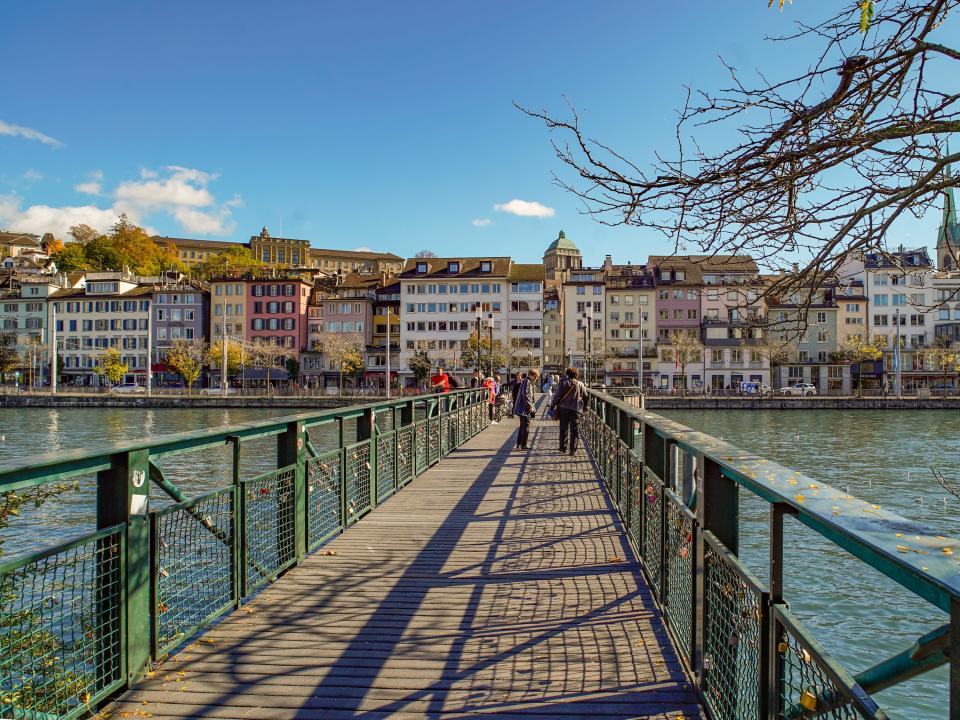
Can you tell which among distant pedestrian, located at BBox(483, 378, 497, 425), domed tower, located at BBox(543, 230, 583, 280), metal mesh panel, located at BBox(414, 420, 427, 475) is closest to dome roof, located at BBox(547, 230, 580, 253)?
domed tower, located at BBox(543, 230, 583, 280)

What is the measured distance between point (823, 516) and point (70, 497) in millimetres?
20230

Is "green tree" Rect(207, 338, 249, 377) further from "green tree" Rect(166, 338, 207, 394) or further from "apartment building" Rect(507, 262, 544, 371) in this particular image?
"apartment building" Rect(507, 262, 544, 371)

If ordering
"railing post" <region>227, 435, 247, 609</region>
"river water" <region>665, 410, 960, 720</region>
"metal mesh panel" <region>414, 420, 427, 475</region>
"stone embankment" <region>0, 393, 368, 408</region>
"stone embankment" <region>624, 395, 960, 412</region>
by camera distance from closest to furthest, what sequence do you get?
1. "railing post" <region>227, 435, 247, 609</region>
2. "river water" <region>665, 410, 960, 720</region>
3. "metal mesh panel" <region>414, 420, 427, 475</region>
4. "stone embankment" <region>624, 395, 960, 412</region>
5. "stone embankment" <region>0, 393, 368, 408</region>

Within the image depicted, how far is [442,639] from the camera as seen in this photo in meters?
4.53

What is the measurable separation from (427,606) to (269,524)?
4.66 ft

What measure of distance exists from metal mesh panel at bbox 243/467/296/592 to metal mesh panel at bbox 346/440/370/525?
5.06 feet

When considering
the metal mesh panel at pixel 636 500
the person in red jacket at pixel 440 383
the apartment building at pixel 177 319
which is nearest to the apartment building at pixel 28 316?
the apartment building at pixel 177 319

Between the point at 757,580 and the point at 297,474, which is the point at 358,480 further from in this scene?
the point at 757,580

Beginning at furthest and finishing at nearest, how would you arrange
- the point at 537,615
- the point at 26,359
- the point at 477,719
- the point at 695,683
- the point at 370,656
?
the point at 26,359
the point at 537,615
the point at 370,656
the point at 695,683
the point at 477,719

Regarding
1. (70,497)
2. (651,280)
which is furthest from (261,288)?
(70,497)

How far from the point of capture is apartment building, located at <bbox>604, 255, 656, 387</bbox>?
276 ft

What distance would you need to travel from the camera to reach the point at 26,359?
93312mm

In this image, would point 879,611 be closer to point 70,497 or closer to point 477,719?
point 477,719

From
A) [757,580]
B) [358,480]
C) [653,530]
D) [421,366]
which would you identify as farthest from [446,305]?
[757,580]
